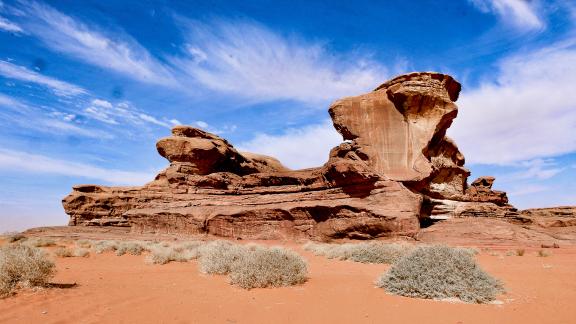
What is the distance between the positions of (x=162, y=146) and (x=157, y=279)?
28587 millimetres

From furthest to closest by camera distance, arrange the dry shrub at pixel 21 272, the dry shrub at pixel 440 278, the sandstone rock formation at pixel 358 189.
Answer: the sandstone rock formation at pixel 358 189 < the dry shrub at pixel 21 272 < the dry shrub at pixel 440 278

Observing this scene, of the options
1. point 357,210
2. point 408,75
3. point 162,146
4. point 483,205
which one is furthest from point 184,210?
point 483,205

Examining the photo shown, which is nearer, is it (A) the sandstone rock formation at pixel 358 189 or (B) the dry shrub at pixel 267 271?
(B) the dry shrub at pixel 267 271

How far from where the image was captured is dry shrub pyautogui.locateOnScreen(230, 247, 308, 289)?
6785mm

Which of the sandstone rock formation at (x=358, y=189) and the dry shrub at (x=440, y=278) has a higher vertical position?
the sandstone rock formation at (x=358, y=189)

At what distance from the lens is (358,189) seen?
2252 cm

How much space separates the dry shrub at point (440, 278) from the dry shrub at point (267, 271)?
5.74 feet

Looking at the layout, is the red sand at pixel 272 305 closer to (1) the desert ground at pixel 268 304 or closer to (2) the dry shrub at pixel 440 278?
(1) the desert ground at pixel 268 304

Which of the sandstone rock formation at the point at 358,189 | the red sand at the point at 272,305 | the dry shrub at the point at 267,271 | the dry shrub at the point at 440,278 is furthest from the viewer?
the sandstone rock formation at the point at 358,189

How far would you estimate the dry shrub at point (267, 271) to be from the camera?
22.3ft

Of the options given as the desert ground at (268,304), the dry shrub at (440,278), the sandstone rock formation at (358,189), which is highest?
the sandstone rock formation at (358,189)

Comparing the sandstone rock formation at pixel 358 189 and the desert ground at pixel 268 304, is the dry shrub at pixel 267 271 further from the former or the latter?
the sandstone rock formation at pixel 358 189

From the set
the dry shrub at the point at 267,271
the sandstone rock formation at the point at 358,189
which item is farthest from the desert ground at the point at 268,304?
the sandstone rock formation at the point at 358,189

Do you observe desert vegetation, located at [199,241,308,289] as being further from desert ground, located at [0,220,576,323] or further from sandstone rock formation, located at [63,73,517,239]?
sandstone rock formation, located at [63,73,517,239]
